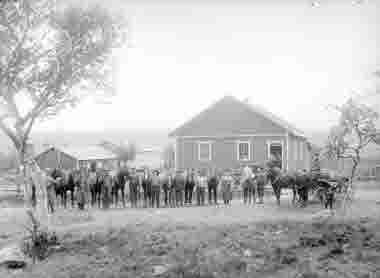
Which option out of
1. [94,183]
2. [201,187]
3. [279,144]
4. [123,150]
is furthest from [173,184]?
[123,150]

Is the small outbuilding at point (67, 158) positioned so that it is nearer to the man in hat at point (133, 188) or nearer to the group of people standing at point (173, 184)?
the man in hat at point (133, 188)

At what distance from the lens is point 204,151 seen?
35.0m

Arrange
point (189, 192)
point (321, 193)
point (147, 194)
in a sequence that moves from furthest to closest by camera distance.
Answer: point (189, 192)
point (147, 194)
point (321, 193)

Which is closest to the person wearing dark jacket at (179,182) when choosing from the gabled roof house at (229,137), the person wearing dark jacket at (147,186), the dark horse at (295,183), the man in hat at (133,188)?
the person wearing dark jacket at (147,186)

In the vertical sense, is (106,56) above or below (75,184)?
above

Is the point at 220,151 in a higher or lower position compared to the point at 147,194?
higher

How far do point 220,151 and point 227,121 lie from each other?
2.47m

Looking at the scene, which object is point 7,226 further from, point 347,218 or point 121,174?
point 347,218

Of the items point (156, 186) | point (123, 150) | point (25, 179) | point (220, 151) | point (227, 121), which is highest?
point (227, 121)

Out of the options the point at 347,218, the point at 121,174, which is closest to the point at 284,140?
the point at 121,174

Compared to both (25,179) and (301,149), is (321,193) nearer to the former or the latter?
(25,179)

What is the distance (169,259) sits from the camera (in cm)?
1259

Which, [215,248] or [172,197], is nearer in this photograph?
[215,248]

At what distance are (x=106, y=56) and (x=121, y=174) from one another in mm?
6223
